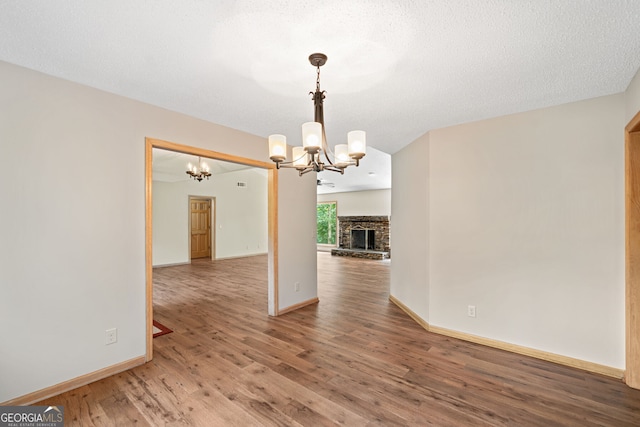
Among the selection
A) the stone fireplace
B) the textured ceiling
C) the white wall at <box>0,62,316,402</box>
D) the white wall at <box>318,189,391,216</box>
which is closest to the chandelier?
the textured ceiling

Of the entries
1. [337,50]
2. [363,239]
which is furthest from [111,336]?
[363,239]

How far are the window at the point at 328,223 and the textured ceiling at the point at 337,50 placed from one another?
917 centimetres

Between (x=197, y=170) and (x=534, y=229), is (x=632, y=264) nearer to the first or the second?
(x=534, y=229)

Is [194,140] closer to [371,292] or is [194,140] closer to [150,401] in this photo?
[150,401]

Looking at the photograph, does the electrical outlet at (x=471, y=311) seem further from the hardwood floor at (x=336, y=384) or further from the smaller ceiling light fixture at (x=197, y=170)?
the smaller ceiling light fixture at (x=197, y=170)

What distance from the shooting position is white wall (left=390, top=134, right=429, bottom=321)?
3.51m

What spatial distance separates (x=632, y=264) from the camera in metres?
2.26

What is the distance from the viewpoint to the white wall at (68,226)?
1.96 meters

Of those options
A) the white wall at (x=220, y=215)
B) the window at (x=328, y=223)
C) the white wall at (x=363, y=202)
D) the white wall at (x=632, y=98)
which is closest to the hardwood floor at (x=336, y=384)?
the white wall at (x=632, y=98)

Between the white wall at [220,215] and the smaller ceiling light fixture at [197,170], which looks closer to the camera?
the smaller ceiling light fixture at [197,170]

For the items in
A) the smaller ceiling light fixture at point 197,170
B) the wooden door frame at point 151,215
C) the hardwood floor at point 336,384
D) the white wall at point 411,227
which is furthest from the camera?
the smaller ceiling light fixture at point 197,170

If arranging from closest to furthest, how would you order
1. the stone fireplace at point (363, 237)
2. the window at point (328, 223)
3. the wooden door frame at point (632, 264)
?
the wooden door frame at point (632, 264)
the stone fireplace at point (363, 237)
the window at point (328, 223)

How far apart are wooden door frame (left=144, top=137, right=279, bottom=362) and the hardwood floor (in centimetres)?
30

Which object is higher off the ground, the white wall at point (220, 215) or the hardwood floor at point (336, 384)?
the white wall at point (220, 215)
